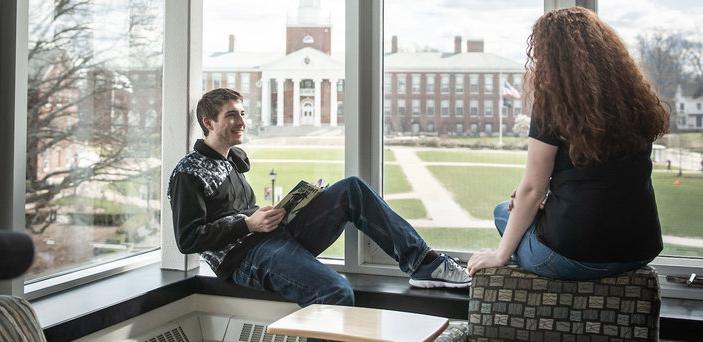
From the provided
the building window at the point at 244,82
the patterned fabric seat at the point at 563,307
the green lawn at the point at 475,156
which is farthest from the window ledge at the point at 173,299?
the building window at the point at 244,82

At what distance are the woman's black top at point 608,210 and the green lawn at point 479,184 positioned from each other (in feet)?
2.87

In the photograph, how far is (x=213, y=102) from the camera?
10.4ft

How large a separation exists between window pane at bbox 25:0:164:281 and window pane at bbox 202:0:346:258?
0.31m

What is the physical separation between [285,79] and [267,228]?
35.3 inches

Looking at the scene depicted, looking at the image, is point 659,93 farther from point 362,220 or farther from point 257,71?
point 257,71

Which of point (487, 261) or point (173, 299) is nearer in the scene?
point (487, 261)

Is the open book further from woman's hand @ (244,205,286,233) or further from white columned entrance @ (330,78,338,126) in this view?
white columned entrance @ (330,78,338,126)

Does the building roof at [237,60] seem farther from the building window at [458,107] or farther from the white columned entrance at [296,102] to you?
the building window at [458,107]

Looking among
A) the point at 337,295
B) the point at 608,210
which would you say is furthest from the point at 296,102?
the point at 608,210

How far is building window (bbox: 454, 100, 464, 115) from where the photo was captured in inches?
128

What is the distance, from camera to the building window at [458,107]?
10.6ft

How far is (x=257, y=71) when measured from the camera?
359cm

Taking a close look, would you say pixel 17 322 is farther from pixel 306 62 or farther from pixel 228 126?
pixel 306 62

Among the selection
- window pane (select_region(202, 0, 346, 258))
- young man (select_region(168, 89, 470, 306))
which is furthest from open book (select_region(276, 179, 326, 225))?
window pane (select_region(202, 0, 346, 258))
